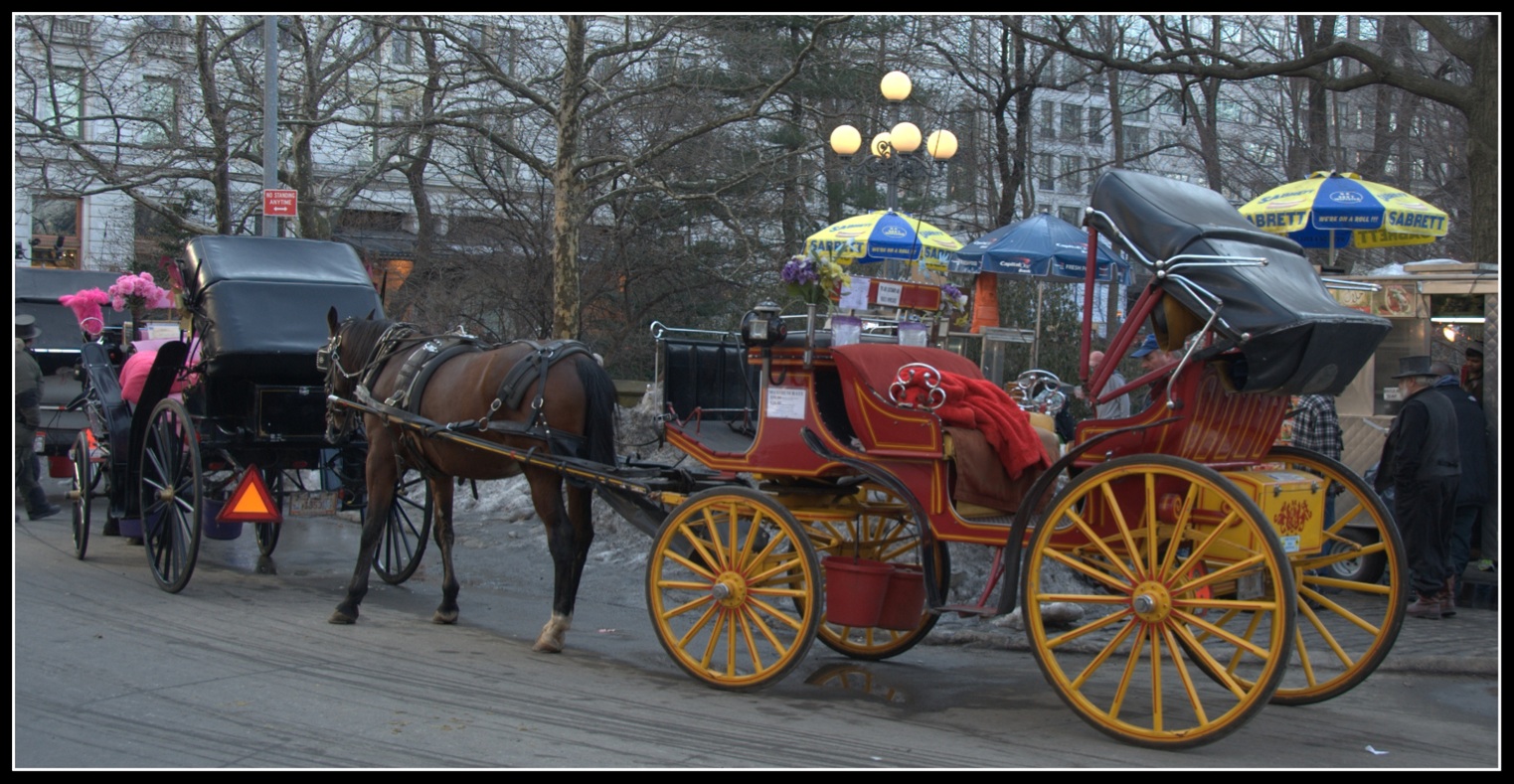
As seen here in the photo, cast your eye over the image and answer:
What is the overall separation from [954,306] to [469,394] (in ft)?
9.68

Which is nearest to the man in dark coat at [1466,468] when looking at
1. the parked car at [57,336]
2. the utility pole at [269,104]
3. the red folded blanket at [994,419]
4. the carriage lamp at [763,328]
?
the red folded blanket at [994,419]

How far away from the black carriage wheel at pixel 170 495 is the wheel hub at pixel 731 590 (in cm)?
395

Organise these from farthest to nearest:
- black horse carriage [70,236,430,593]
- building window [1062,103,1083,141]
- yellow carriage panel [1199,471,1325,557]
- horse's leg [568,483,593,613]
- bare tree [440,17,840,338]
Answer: building window [1062,103,1083,141] < bare tree [440,17,840,338] < black horse carriage [70,236,430,593] < horse's leg [568,483,593,613] < yellow carriage panel [1199,471,1325,557]

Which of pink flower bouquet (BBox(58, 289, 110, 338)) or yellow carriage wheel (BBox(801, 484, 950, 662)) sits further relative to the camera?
pink flower bouquet (BBox(58, 289, 110, 338))

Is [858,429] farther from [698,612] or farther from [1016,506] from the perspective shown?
[698,612]

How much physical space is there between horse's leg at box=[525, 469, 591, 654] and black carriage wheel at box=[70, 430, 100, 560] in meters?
4.60

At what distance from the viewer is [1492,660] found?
716cm

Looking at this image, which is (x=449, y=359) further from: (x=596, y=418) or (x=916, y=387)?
(x=916, y=387)

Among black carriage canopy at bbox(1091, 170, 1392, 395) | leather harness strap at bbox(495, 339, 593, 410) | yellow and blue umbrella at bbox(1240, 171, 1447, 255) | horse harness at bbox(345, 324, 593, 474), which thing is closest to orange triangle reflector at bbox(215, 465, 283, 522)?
horse harness at bbox(345, 324, 593, 474)

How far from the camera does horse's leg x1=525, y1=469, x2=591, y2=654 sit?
285 inches

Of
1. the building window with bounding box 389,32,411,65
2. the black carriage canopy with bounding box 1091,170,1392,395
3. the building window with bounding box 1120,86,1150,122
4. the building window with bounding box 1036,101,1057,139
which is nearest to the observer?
the black carriage canopy with bounding box 1091,170,1392,395

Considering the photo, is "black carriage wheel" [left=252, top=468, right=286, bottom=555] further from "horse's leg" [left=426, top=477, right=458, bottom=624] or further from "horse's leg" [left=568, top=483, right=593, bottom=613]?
"horse's leg" [left=568, top=483, right=593, bottom=613]

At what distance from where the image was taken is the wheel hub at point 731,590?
6164mm

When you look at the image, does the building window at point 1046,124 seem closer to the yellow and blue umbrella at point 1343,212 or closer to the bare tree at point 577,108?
the bare tree at point 577,108
